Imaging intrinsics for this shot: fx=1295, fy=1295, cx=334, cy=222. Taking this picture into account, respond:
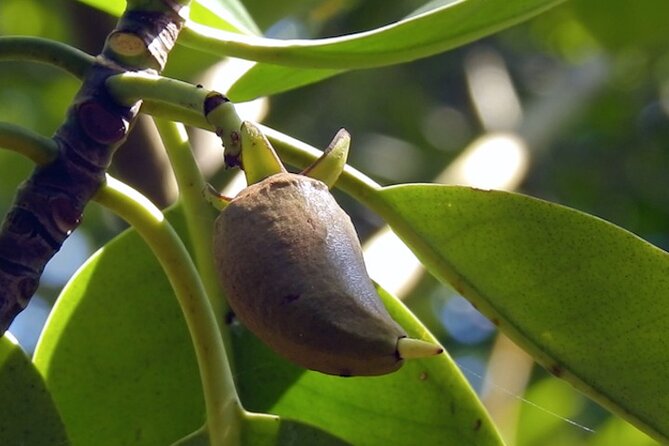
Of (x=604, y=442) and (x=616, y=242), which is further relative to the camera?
(x=604, y=442)

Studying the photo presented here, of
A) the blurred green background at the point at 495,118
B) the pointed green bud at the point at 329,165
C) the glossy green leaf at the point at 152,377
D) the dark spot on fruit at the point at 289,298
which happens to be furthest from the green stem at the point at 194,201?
the blurred green background at the point at 495,118

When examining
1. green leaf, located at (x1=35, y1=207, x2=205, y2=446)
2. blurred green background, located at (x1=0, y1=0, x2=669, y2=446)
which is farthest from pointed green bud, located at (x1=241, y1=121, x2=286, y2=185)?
blurred green background, located at (x1=0, y1=0, x2=669, y2=446)

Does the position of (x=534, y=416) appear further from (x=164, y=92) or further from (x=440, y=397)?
(x=164, y=92)

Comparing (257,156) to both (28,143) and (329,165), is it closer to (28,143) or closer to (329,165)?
(329,165)

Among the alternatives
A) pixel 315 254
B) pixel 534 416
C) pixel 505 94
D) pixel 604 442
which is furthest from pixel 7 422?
pixel 505 94

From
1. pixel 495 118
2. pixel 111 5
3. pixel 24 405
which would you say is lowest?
pixel 24 405

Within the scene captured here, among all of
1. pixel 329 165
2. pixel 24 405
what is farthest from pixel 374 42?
pixel 24 405

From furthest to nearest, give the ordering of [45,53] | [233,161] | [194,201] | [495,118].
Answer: [495,118] < [194,201] < [45,53] < [233,161]

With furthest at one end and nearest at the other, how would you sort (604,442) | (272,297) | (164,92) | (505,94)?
(505,94) < (604,442) < (164,92) < (272,297)
